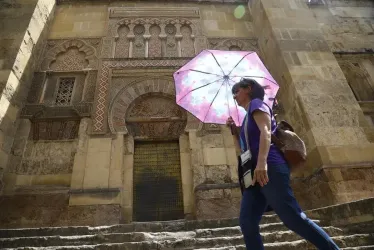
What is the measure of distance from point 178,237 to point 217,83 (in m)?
1.89

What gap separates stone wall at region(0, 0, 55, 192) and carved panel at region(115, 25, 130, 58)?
5.98 ft

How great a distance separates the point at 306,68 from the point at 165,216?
14.0 feet

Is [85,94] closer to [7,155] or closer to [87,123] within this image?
[87,123]

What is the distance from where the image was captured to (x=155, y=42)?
714 cm

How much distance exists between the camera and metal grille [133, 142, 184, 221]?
5.12m

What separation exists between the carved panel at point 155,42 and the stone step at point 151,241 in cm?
Result: 490

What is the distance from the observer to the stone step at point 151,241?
9.11 ft

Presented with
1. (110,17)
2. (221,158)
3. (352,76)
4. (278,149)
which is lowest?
(278,149)

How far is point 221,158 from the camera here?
5.47m

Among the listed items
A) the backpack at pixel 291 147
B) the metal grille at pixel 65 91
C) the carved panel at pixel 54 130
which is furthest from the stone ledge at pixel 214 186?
the metal grille at pixel 65 91

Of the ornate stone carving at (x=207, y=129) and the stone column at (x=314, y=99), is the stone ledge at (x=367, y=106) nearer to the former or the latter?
the stone column at (x=314, y=99)

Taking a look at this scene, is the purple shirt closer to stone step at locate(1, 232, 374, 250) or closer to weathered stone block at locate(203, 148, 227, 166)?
stone step at locate(1, 232, 374, 250)

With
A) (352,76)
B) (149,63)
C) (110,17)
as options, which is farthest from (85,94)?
(352,76)

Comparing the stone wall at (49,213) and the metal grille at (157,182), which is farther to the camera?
the metal grille at (157,182)
